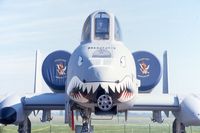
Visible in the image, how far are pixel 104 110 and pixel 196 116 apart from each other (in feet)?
13.5

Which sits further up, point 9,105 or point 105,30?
point 105,30

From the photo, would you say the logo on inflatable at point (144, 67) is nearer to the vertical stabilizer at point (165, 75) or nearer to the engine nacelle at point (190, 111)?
the vertical stabilizer at point (165, 75)

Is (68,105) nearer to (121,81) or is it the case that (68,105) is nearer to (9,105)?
(121,81)

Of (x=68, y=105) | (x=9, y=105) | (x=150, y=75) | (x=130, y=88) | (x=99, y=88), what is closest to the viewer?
(x=99, y=88)

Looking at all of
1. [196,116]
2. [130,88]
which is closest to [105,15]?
[130,88]

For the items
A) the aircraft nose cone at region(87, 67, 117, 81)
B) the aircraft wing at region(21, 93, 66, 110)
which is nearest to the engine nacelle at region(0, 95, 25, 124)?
the aircraft wing at region(21, 93, 66, 110)

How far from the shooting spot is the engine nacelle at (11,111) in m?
14.8

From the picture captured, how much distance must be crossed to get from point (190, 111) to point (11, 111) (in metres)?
5.75

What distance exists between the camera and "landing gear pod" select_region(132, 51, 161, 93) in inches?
670

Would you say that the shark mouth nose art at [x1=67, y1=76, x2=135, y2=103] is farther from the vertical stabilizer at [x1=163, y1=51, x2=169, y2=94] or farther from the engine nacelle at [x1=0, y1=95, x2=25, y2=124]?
the vertical stabilizer at [x1=163, y1=51, x2=169, y2=94]

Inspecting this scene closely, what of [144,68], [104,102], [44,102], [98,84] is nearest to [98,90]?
[98,84]

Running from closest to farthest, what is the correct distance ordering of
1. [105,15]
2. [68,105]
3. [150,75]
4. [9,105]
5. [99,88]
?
[99,88]
[68,105]
[105,15]
[9,105]
[150,75]

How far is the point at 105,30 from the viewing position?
13016 mm

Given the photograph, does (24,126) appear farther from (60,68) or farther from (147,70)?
(147,70)
